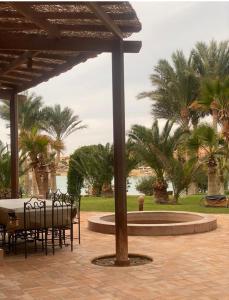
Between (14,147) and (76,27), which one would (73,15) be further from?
(14,147)

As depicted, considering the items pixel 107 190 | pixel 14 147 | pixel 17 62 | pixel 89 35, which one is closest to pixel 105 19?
pixel 89 35

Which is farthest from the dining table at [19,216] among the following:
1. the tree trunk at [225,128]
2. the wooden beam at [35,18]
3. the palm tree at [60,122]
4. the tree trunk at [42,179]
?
the palm tree at [60,122]

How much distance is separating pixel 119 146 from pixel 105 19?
6.31 feet

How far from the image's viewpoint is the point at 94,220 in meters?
10.6

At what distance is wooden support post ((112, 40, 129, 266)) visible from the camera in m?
6.74

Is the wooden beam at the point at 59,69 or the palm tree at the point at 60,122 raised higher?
the palm tree at the point at 60,122

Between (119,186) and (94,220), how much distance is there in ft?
13.3

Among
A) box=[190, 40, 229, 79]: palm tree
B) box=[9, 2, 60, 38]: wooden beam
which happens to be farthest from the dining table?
box=[190, 40, 229, 79]: palm tree

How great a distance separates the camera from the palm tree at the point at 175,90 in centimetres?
2867

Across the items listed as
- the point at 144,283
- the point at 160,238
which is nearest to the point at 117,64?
the point at 144,283

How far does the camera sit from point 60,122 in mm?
32062

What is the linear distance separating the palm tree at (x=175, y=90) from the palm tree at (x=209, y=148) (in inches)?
370

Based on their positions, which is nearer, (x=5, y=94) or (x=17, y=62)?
(x=17, y=62)

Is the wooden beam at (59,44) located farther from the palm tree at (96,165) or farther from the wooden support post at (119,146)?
the palm tree at (96,165)
